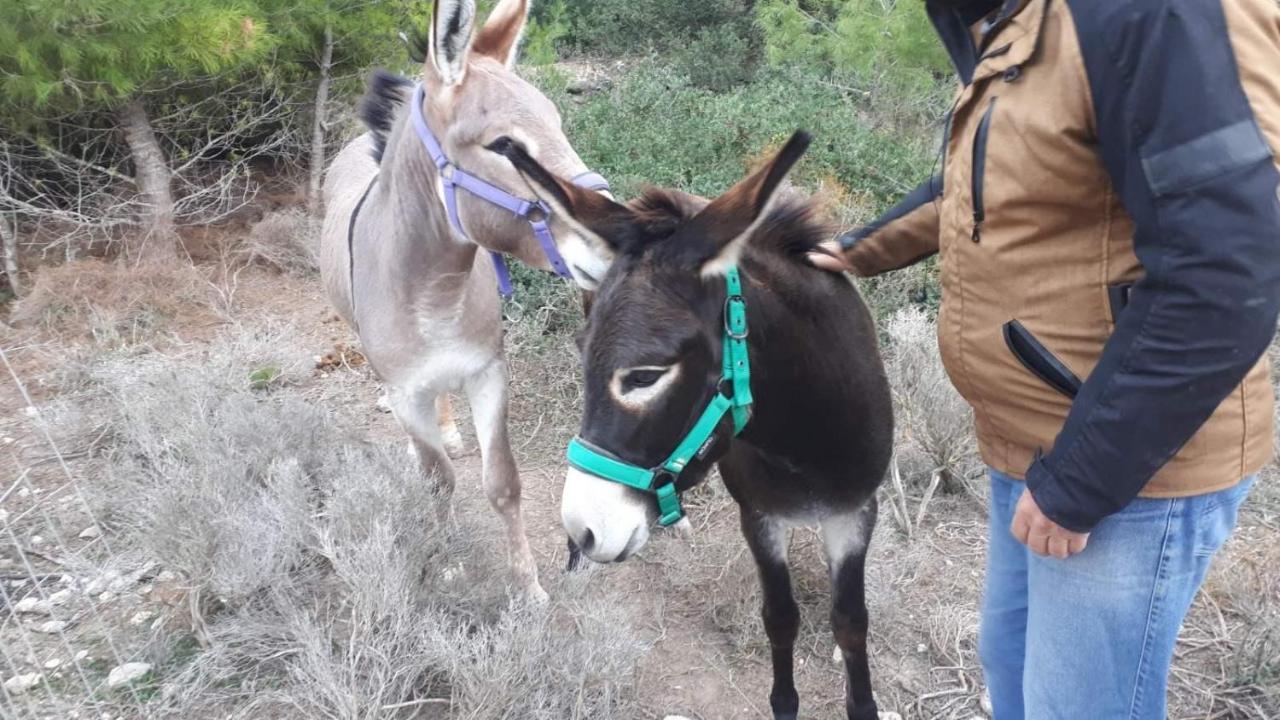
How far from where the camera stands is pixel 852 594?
86.9 inches

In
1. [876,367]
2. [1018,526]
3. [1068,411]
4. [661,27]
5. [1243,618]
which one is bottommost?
[661,27]

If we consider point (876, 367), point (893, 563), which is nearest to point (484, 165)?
point (876, 367)

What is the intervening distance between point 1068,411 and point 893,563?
75.8 inches

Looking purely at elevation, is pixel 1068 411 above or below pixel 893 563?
above

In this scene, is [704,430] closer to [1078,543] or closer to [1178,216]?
[1078,543]

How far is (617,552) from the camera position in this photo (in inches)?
60.7

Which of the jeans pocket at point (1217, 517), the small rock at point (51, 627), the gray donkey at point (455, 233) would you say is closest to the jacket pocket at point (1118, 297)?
the jeans pocket at point (1217, 517)

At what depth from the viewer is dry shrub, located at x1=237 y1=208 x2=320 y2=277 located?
19.9 feet

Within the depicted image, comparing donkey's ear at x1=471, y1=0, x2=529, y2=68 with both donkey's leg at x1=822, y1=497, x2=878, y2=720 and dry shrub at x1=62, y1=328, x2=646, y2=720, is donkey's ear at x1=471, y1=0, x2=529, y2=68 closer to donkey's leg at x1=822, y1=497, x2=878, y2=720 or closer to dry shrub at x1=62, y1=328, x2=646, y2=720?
dry shrub at x1=62, y1=328, x2=646, y2=720

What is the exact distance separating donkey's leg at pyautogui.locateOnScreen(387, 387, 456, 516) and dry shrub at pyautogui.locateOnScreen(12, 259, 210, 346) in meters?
2.87

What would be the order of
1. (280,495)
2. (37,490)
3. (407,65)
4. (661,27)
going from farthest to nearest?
1. (661,27)
2. (407,65)
3. (37,490)
4. (280,495)

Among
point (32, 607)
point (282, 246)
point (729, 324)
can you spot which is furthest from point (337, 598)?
point (282, 246)

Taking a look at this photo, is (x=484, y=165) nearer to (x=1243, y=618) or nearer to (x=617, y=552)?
(x=617, y=552)

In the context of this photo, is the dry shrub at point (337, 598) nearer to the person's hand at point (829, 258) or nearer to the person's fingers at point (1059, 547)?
the person's hand at point (829, 258)
